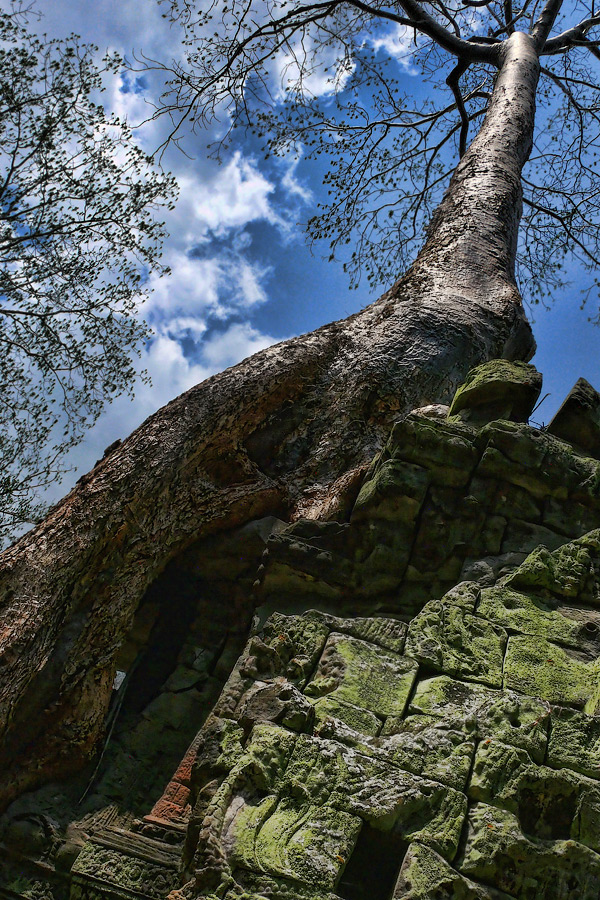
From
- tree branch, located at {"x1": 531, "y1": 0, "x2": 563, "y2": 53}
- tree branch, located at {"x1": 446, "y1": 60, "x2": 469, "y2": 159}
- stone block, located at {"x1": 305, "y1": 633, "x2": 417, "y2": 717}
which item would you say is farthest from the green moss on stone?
tree branch, located at {"x1": 531, "y1": 0, "x2": 563, "y2": 53}

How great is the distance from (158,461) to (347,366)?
1.34 metres

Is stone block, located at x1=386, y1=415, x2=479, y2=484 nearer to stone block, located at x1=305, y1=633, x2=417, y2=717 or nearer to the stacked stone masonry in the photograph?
the stacked stone masonry

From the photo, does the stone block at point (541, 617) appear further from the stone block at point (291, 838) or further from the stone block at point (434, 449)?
the stone block at point (291, 838)

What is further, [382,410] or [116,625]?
[382,410]

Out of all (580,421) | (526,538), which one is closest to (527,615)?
(526,538)

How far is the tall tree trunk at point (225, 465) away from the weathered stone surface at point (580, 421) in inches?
36.7

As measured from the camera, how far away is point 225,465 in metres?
3.83

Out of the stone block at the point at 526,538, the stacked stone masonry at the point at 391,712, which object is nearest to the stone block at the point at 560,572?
the stacked stone masonry at the point at 391,712

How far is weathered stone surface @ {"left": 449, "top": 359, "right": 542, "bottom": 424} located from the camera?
3.41m

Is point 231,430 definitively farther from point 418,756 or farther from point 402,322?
point 418,756

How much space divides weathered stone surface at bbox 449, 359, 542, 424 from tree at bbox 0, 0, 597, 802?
Result: 23.4 inches

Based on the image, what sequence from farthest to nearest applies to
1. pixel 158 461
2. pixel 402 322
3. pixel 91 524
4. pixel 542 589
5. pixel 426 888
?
pixel 402 322, pixel 158 461, pixel 91 524, pixel 542 589, pixel 426 888

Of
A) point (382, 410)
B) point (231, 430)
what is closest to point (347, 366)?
point (382, 410)

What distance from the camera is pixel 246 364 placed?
4.18 m
